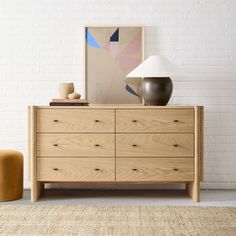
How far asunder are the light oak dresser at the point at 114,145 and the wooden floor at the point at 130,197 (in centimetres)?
15

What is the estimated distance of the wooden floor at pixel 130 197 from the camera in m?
4.00

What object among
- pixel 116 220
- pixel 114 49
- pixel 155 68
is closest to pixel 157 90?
pixel 155 68

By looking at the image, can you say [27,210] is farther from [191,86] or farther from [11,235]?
[191,86]

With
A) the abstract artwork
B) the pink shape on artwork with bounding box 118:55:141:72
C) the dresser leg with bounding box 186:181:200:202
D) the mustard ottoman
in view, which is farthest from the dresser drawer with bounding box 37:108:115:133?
the dresser leg with bounding box 186:181:200:202

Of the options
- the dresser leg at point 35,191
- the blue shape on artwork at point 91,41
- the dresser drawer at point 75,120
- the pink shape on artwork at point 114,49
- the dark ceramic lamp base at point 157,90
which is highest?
the blue shape on artwork at point 91,41

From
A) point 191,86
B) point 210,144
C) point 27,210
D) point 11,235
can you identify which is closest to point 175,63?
point 191,86

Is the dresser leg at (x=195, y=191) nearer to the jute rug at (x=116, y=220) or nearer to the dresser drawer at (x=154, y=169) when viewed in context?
the dresser drawer at (x=154, y=169)

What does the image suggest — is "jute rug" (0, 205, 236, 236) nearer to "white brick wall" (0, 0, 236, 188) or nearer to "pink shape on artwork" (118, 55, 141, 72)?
"white brick wall" (0, 0, 236, 188)

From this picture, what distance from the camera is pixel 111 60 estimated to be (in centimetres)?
456

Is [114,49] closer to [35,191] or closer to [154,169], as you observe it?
[154,169]

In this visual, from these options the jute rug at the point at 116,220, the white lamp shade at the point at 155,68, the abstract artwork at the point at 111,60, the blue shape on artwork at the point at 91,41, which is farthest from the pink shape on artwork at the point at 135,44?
the jute rug at the point at 116,220

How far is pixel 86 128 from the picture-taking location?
401cm

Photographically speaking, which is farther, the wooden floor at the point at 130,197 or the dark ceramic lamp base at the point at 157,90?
the dark ceramic lamp base at the point at 157,90

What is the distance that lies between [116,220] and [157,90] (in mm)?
1217
